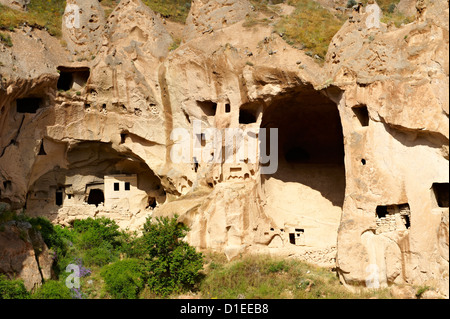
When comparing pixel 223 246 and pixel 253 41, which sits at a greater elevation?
pixel 253 41

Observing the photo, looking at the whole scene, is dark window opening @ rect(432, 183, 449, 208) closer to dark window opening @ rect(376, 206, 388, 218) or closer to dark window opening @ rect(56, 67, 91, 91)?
dark window opening @ rect(376, 206, 388, 218)

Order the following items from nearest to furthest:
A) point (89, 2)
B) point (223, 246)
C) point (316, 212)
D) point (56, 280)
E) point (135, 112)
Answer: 1. point (56, 280)
2. point (223, 246)
3. point (316, 212)
4. point (135, 112)
5. point (89, 2)

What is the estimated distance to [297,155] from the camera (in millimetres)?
27281

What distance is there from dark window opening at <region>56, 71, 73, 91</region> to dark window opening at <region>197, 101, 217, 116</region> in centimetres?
625

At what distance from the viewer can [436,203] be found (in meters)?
19.2

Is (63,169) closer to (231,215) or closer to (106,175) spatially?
(106,175)

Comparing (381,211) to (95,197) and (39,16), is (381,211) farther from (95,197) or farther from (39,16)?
(39,16)

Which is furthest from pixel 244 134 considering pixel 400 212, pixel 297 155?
pixel 400 212

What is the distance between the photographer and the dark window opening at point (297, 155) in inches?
1065

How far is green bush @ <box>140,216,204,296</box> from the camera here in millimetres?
20594

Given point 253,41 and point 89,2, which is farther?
point 89,2

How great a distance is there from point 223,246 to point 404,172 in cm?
735

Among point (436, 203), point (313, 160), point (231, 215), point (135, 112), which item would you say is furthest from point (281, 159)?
point (436, 203)

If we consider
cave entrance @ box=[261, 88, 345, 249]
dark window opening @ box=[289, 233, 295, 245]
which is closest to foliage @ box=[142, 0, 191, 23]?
cave entrance @ box=[261, 88, 345, 249]
